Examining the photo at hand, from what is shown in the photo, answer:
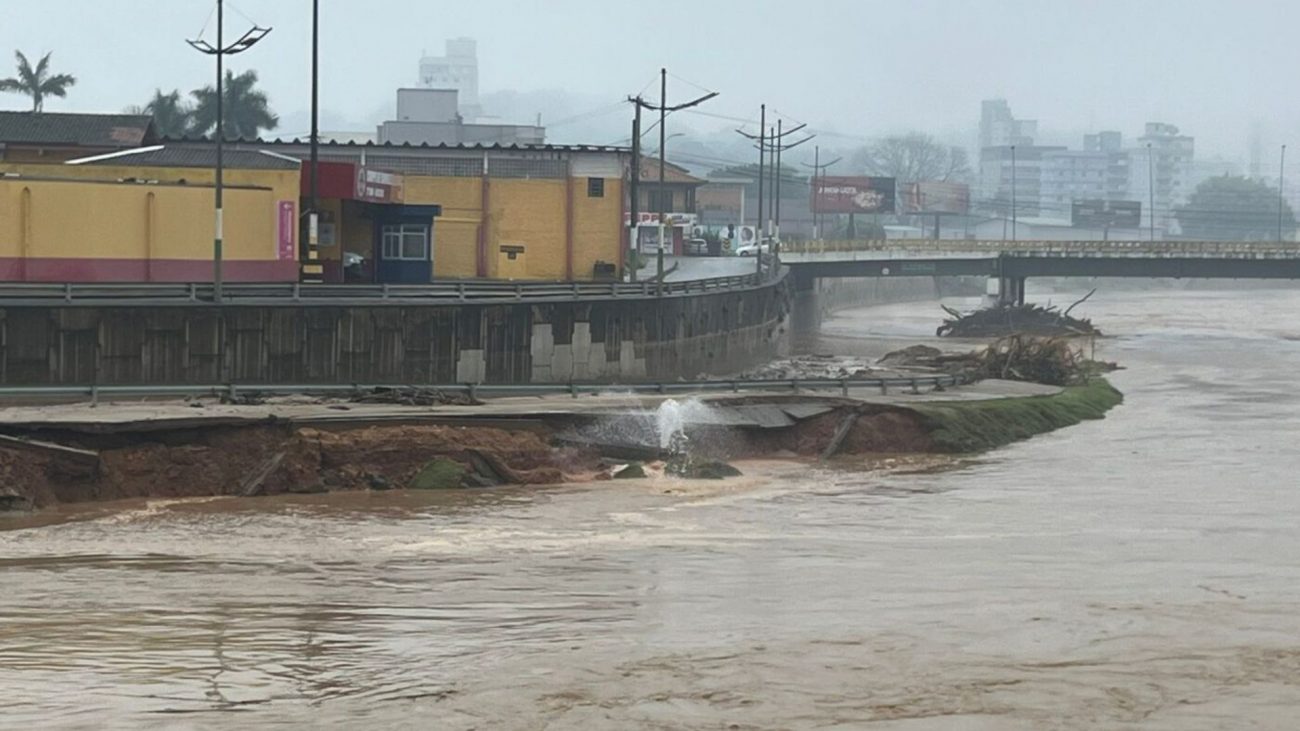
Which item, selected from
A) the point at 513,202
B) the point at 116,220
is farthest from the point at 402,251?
the point at 116,220

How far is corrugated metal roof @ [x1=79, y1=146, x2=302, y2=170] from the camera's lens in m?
57.1

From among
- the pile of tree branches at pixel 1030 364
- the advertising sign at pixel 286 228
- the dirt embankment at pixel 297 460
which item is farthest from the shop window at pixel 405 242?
the dirt embankment at pixel 297 460

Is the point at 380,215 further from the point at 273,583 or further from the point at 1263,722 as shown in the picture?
the point at 1263,722

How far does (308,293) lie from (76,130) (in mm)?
22507

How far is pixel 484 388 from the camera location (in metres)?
40.5

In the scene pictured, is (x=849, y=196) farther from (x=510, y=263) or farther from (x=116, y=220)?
(x=116, y=220)

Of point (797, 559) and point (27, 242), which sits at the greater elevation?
point (27, 242)

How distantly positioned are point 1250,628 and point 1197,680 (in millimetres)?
3137

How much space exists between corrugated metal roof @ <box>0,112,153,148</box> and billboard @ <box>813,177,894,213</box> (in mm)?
110512

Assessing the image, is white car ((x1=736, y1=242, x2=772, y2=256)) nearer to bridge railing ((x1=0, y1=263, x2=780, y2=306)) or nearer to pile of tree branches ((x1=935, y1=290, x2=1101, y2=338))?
pile of tree branches ((x1=935, y1=290, x2=1101, y2=338))

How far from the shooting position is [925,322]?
125938 millimetres

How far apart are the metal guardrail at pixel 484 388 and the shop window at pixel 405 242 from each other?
21021mm

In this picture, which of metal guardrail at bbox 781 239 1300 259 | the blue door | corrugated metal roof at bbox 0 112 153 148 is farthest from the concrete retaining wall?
metal guardrail at bbox 781 239 1300 259

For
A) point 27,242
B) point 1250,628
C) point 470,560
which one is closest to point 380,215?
point 27,242
